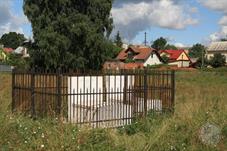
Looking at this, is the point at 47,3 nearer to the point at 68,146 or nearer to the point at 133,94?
the point at 133,94

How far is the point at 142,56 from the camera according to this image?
Answer: 102438mm

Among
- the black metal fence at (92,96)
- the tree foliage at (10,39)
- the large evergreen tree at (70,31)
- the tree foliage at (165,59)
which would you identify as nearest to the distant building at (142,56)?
the tree foliage at (165,59)

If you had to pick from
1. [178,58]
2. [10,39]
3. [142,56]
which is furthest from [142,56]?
[10,39]

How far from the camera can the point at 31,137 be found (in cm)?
908

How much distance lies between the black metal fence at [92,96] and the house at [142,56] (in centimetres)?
8311

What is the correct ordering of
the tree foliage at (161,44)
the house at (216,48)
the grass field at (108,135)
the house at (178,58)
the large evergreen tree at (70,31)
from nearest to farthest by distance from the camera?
1. the grass field at (108,135)
2. the large evergreen tree at (70,31)
3. the house at (178,58)
4. the house at (216,48)
5. the tree foliage at (161,44)

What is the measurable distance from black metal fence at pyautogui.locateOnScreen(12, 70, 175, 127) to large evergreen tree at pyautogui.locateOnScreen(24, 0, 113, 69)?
23209 mm

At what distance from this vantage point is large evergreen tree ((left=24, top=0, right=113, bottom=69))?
38.0 meters

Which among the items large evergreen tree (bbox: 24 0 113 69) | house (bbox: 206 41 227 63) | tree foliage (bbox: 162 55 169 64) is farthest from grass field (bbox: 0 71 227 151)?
house (bbox: 206 41 227 63)

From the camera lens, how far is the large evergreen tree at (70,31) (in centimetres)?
3803

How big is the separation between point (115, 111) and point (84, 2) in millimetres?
27782

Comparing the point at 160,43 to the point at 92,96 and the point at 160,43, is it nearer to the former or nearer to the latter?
the point at 160,43

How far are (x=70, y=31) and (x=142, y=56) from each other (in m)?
65.1

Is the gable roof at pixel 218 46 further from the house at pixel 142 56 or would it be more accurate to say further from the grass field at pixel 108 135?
the grass field at pixel 108 135
